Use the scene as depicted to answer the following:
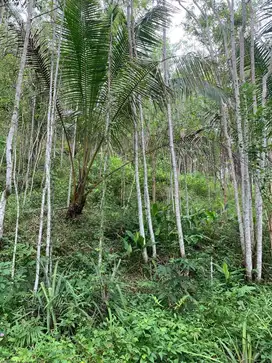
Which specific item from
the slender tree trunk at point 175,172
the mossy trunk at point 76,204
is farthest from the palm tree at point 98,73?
the slender tree trunk at point 175,172

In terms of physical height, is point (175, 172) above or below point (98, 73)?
below

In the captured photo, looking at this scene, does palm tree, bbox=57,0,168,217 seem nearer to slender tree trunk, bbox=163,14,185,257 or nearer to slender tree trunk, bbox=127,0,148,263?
slender tree trunk, bbox=127,0,148,263

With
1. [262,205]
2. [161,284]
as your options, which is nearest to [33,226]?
[161,284]

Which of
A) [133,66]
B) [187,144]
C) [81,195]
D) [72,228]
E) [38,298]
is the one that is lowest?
[38,298]

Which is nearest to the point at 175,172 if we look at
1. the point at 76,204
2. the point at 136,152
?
the point at 136,152

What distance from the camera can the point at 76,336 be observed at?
196cm

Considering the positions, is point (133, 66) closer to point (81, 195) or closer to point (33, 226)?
point (81, 195)

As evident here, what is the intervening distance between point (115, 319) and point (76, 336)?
1.34ft

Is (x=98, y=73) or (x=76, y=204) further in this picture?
(x=76, y=204)

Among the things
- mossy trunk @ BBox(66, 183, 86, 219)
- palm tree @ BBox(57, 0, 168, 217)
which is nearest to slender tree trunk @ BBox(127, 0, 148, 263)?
palm tree @ BBox(57, 0, 168, 217)

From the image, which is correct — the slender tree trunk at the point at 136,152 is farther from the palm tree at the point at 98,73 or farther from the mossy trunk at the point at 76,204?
the mossy trunk at the point at 76,204

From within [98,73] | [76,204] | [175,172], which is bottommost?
[76,204]

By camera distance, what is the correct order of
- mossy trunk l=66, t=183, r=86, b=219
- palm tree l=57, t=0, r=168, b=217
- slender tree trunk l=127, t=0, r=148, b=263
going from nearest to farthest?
palm tree l=57, t=0, r=168, b=217 → slender tree trunk l=127, t=0, r=148, b=263 → mossy trunk l=66, t=183, r=86, b=219

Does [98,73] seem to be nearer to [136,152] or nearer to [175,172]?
[136,152]
